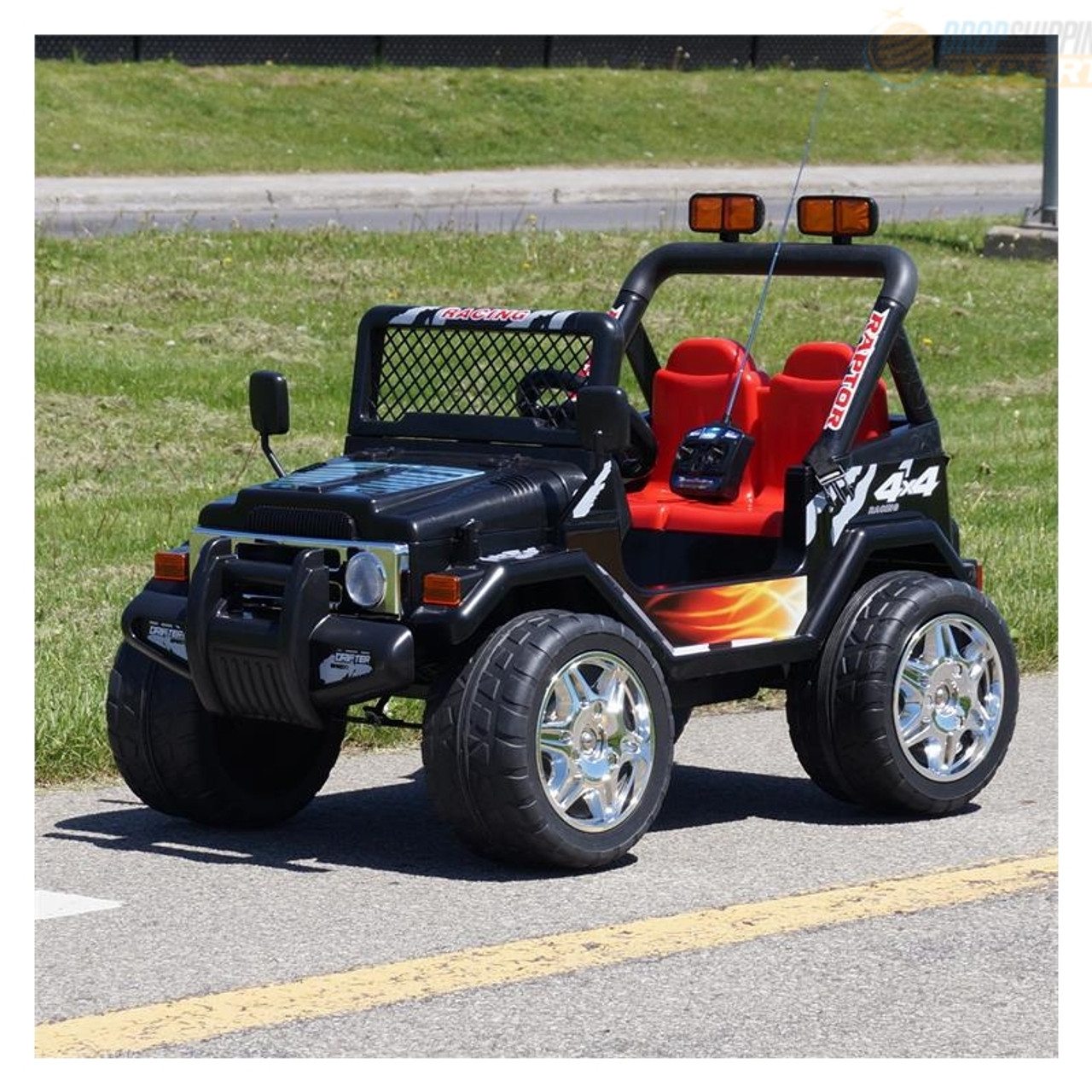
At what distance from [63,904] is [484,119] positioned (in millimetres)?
23674

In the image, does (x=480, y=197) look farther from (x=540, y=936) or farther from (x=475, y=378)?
(x=540, y=936)

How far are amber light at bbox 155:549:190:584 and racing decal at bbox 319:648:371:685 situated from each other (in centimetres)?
73

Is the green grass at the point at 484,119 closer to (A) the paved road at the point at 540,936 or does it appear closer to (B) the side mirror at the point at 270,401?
(B) the side mirror at the point at 270,401

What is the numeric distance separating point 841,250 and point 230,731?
2.44 metres

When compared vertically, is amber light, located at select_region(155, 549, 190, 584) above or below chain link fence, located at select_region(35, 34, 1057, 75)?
below

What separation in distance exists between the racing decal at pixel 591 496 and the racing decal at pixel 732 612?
358mm

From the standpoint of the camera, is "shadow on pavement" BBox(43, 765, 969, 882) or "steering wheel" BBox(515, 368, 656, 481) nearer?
"shadow on pavement" BBox(43, 765, 969, 882)

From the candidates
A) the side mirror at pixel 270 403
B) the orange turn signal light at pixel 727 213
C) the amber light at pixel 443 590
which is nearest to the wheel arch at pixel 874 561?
the orange turn signal light at pixel 727 213

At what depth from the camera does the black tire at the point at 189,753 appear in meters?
6.69

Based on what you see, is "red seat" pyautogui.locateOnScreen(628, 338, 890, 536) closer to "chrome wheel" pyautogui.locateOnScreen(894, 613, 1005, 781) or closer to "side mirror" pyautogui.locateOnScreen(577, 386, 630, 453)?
"chrome wheel" pyautogui.locateOnScreen(894, 613, 1005, 781)

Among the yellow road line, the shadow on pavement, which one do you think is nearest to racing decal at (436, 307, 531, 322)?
the shadow on pavement

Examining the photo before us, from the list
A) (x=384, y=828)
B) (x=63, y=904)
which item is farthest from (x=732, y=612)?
(x=63, y=904)

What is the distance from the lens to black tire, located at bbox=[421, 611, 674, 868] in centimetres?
609

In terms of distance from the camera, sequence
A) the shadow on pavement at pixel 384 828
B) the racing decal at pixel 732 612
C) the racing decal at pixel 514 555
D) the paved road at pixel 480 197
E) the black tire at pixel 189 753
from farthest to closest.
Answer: the paved road at pixel 480 197
the racing decal at pixel 732 612
the black tire at pixel 189 753
the shadow on pavement at pixel 384 828
the racing decal at pixel 514 555
